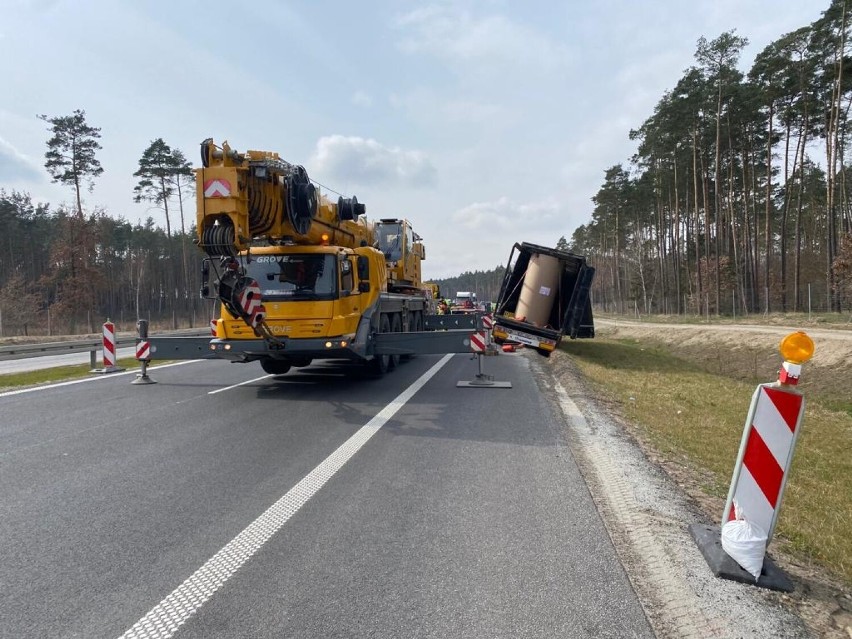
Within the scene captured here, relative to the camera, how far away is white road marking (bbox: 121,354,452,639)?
2799 millimetres

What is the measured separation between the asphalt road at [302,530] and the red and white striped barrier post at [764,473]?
2.27ft

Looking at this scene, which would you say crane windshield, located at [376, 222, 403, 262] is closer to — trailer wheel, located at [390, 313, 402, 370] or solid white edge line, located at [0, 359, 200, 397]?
trailer wheel, located at [390, 313, 402, 370]

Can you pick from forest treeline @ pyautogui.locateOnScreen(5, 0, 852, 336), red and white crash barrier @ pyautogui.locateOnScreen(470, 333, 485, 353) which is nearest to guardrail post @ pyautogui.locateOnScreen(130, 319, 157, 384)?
red and white crash barrier @ pyautogui.locateOnScreen(470, 333, 485, 353)

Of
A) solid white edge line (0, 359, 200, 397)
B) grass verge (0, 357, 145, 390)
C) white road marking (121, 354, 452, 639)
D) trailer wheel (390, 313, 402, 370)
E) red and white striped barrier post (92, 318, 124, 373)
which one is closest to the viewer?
white road marking (121, 354, 452, 639)

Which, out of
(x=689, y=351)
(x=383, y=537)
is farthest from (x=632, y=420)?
(x=689, y=351)

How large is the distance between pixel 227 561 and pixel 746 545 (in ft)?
10.3

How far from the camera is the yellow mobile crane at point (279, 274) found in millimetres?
8734

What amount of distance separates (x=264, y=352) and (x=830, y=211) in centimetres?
3036

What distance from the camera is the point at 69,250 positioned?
36938 mm

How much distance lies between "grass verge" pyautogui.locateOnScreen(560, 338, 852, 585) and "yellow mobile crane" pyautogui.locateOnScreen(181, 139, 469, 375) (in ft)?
12.6

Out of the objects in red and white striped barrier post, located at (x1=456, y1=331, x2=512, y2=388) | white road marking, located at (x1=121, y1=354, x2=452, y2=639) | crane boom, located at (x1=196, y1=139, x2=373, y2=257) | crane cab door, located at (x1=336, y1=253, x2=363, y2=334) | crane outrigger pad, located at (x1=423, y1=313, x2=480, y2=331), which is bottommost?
white road marking, located at (x1=121, y1=354, x2=452, y2=639)

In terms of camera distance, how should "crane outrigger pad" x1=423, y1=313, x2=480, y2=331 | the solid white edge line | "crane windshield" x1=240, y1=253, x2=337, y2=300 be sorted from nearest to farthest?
"crane windshield" x1=240, y1=253, x2=337, y2=300
the solid white edge line
"crane outrigger pad" x1=423, y1=313, x2=480, y2=331

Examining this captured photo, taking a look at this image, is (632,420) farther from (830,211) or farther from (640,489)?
(830,211)

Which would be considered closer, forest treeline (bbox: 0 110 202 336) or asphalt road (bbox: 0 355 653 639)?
asphalt road (bbox: 0 355 653 639)
